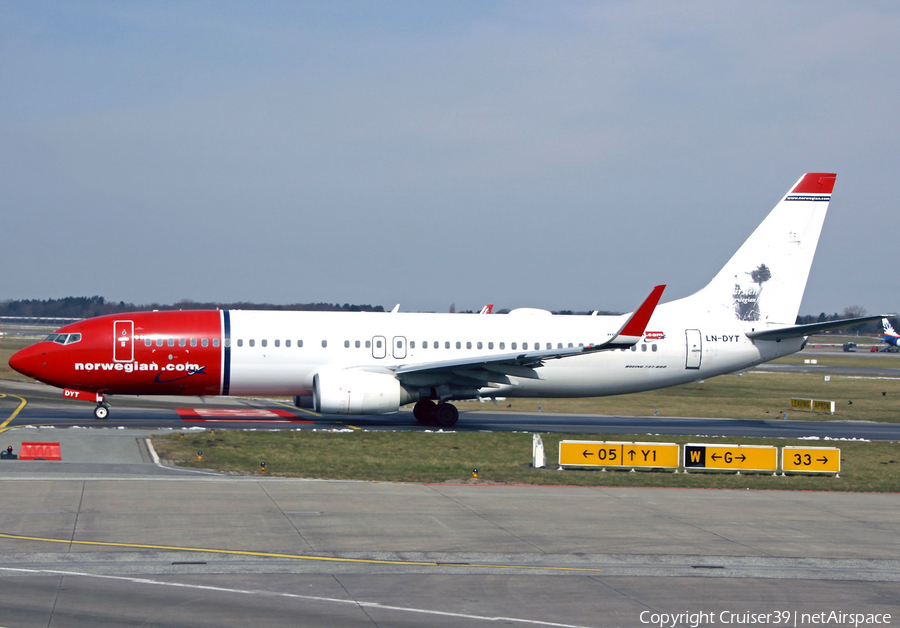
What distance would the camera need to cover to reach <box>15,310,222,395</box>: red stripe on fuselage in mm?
32656

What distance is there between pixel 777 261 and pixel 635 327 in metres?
11.0

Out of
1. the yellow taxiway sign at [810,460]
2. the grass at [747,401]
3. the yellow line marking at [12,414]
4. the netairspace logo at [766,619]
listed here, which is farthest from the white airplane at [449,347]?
the netairspace logo at [766,619]

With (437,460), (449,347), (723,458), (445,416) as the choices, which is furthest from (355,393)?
(723,458)

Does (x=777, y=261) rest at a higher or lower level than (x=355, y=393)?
higher

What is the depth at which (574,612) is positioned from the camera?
11.7 m

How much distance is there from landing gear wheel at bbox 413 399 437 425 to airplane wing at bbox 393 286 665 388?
147 cm

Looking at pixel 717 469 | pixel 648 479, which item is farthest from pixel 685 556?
pixel 717 469

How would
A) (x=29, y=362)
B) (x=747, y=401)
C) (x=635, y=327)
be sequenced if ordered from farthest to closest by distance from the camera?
(x=747, y=401), (x=29, y=362), (x=635, y=327)

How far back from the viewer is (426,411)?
116ft

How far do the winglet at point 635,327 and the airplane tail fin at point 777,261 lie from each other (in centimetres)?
804

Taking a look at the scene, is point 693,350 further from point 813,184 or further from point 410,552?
point 410,552

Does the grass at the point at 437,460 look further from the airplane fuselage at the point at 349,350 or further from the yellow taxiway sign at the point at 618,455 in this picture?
the airplane fuselage at the point at 349,350

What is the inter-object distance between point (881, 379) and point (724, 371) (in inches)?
1722

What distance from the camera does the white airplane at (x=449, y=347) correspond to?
32781 millimetres
